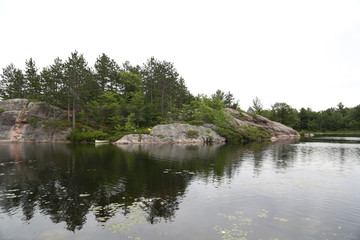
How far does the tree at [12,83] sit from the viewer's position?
78250mm

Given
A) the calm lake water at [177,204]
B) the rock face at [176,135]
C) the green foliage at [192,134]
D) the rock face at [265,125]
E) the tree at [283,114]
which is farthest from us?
the tree at [283,114]

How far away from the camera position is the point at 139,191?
15891mm

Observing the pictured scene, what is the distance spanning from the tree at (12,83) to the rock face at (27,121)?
13655mm

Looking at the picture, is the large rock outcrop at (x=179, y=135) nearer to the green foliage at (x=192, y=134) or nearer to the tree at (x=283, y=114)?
the green foliage at (x=192, y=134)

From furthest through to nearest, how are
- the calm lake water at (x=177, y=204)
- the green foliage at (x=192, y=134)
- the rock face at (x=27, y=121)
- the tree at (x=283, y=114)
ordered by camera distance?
the tree at (x=283, y=114) < the green foliage at (x=192, y=134) < the rock face at (x=27, y=121) < the calm lake water at (x=177, y=204)

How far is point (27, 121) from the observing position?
211 ft

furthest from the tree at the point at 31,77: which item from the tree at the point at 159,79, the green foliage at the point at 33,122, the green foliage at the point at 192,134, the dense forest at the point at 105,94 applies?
the green foliage at the point at 192,134

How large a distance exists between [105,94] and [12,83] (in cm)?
4479

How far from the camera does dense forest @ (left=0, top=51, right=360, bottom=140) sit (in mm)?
62188

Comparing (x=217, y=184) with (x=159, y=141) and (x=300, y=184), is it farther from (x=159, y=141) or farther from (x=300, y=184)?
(x=159, y=141)

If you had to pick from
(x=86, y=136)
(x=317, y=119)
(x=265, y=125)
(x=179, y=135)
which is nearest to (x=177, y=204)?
(x=179, y=135)

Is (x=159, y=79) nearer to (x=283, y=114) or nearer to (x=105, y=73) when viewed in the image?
(x=105, y=73)

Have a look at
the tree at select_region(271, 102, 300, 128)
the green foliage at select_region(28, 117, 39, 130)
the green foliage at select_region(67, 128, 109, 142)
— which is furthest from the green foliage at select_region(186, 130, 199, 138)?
the tree at select_region(271, 102, 300, 128)

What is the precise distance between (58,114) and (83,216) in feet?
219
